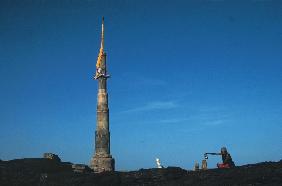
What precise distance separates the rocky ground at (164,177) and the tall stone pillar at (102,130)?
11.8 meters

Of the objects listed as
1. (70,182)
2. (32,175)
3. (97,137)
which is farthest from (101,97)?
(70,182)

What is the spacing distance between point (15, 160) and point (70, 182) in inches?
229

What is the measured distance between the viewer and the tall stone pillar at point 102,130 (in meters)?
25.6

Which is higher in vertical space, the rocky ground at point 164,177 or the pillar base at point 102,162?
the pillar base at point 102,162

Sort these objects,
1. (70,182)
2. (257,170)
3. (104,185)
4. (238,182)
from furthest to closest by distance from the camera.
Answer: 1. (70,182)
2. (104,185)
3. (257,170)
4. (238,182)

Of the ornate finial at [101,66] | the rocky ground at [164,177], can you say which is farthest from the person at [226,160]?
the ornate finial at [101,66]

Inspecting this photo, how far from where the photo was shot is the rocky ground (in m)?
9.24

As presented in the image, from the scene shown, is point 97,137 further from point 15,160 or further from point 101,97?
point 15,160

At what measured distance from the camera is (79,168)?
1573cm

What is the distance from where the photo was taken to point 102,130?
26531mm

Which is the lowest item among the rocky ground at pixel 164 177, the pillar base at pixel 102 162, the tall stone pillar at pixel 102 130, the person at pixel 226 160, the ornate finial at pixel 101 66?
the rocky ground at pixel 164 177

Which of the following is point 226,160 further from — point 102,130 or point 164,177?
point 102,130

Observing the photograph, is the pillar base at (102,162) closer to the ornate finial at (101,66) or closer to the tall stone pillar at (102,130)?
the tall stone pillar at (102,130)

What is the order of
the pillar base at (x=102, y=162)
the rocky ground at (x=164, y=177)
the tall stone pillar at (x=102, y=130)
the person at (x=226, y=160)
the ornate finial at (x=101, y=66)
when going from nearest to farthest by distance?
the rocky ground at (x=164, y=177) < the person at (x=226, y=160) < the pillar base at (x=102, y=162) < the tall stone pillar at (x=102, y=130) < the ornate finial at (x=101, y=66)
